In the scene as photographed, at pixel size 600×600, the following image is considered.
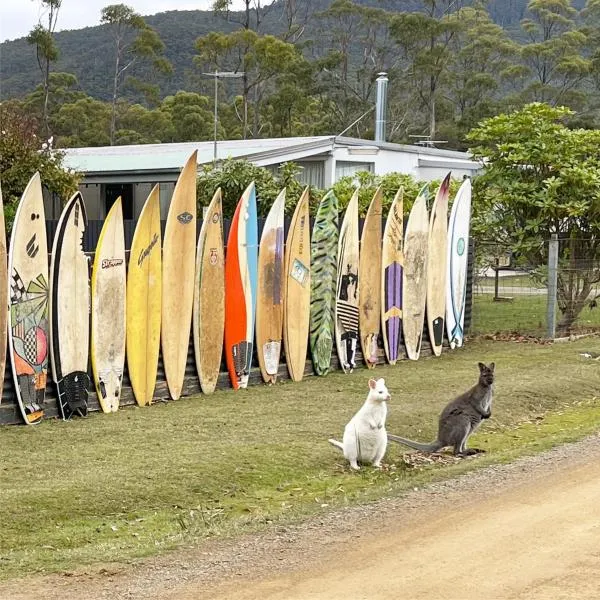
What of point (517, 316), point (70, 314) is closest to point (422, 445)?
point (70, 314)

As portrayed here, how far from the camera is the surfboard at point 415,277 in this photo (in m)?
14.1

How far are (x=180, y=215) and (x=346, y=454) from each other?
3.82m

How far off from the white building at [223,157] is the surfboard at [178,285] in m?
10.8

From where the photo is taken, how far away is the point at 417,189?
18078 millimetres

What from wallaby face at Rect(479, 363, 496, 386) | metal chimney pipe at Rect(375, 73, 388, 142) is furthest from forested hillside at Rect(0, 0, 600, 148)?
wallaby face at Rect(479, 363, 496, 386)

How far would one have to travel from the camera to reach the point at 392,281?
45.1 ft

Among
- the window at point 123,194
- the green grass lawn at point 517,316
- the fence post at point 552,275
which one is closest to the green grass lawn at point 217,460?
the fence post at point 552,275

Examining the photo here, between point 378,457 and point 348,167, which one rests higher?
point 348,167

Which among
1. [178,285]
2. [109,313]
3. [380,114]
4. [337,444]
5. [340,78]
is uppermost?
[340,78]

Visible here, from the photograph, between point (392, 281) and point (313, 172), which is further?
point (313, 172)

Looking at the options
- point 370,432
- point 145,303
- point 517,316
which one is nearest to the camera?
point 370,432

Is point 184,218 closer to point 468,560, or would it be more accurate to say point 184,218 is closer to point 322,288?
A: point 322,288

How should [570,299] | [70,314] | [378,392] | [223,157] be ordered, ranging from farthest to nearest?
[223,157] < [570,299] < [70,314] < [378,392]

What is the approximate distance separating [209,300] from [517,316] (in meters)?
8.46
